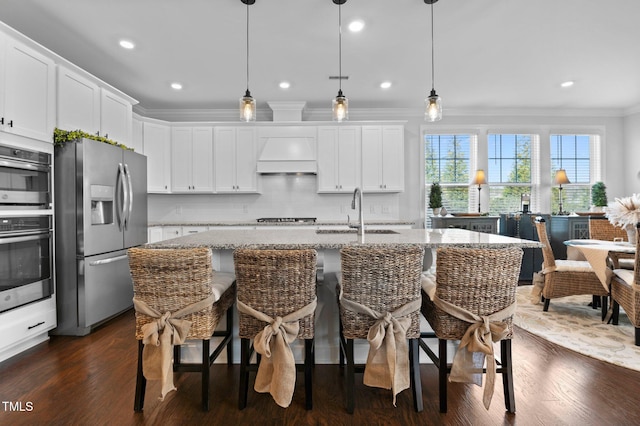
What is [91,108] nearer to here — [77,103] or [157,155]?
[77,103]

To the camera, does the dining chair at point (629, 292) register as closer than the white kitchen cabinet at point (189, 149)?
Yes

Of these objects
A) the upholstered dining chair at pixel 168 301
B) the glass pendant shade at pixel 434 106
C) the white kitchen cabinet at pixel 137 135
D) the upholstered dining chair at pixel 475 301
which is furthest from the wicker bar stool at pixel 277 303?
the white kitchen cabinet at pixel 137 135

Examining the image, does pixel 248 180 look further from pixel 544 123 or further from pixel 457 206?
pixel 544 123

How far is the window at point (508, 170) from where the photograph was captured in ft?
17.9

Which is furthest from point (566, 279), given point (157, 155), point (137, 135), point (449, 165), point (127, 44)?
point (137, 135)

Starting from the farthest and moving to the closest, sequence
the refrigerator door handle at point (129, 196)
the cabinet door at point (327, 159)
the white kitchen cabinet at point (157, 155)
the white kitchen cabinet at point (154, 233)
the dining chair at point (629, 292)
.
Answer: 1. the cabinet door at point (327, 159)
2. the white kitchen cabinet at point (157, 155)
3. the white kitchen cabinet at point (154, 233)
4. the refrigerator door handle at point (129, 196)
5. the dining chair at point (629, 292)

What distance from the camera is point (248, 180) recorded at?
4.99m

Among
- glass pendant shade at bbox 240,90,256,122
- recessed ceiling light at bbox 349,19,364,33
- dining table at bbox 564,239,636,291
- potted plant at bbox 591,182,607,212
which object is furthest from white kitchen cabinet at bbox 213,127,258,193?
potted plant at bbox 591,182,607,212

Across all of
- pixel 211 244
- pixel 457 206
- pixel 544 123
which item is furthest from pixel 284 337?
pixel 544 123

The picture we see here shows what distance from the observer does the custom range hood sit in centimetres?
486

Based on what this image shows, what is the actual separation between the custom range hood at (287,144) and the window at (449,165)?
1.99 m

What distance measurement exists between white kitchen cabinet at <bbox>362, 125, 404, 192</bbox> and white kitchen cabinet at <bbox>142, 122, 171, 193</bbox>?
3007 millimetres

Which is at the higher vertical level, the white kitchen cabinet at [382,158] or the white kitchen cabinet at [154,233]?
the white kitchen cabinet at [382,158]

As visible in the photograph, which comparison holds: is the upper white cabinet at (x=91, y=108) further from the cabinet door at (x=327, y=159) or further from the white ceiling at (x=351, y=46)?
the cabinet door at (x=327, y=159)
